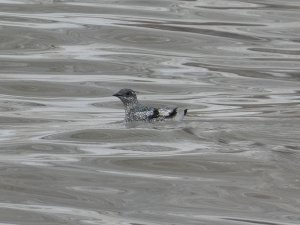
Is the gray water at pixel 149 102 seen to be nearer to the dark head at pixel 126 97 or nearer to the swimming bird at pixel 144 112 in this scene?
the swimming bird at pixel 144 112

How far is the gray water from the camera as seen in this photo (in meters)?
11.0

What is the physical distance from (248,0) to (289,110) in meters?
10.2

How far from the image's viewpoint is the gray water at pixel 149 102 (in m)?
11.0

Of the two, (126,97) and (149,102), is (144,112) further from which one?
(149,102)

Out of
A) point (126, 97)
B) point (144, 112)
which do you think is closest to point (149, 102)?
point (126, 97)

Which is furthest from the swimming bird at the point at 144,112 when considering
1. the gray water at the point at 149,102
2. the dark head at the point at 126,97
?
the gray water at the point at 149,102

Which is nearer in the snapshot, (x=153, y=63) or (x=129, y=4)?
(x=153, y=63)

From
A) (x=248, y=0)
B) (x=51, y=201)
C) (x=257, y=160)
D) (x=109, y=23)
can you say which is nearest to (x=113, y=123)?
(x=257, y=160)

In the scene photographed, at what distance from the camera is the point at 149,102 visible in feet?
55.1

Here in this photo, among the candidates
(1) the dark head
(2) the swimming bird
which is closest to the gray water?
(2) the swimming bird

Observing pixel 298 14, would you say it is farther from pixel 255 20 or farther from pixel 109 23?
pixel 109 23

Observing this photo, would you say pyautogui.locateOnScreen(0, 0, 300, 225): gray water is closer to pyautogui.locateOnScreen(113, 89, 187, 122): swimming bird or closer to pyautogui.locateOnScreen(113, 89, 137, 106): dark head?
pyautogui.locateOnScreen(113, 89, 187, 122): swimming bird

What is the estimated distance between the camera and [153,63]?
19.7 metres

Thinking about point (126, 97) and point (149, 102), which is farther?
point (149, 102)
